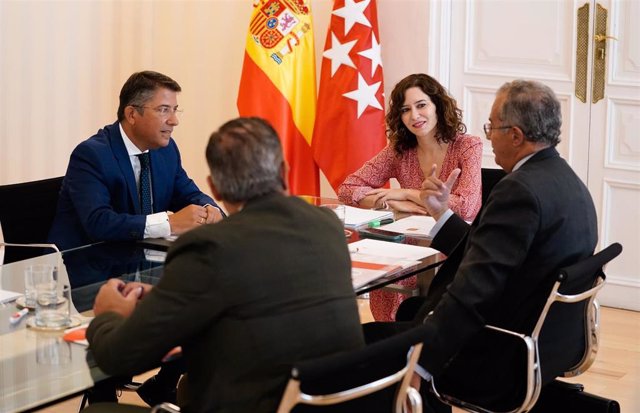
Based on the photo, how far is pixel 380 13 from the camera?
19.0 ft

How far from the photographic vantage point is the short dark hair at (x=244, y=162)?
7.12 feet

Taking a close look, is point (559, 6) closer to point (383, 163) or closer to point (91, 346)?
point (383, 163)

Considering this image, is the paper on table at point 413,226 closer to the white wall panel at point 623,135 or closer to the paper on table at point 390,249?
the paper on table at point 390,249

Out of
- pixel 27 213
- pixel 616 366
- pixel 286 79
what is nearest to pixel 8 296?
pixel 27 213

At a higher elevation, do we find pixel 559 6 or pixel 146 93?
pixel 559 6

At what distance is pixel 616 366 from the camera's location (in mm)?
4578

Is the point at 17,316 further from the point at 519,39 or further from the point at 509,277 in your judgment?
the point at 519,39

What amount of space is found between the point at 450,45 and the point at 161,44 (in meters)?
1.98

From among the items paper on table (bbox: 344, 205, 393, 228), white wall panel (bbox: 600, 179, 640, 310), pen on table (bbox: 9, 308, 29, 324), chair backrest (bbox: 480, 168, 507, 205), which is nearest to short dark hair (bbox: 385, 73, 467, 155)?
chair backrest (bbox: 480, 168, 507, 205)

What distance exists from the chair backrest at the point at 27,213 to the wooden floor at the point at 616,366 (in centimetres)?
67

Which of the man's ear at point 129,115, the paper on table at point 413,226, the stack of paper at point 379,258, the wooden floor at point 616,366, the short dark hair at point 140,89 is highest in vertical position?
the short dark hair at point 140,89

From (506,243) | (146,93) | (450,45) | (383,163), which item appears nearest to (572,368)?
(506,243)

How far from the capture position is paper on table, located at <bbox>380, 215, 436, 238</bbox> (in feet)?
12.0

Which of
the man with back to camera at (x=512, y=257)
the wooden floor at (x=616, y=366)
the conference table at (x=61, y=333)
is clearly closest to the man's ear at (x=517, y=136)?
the man with back to camera at (x=512, y=257)
